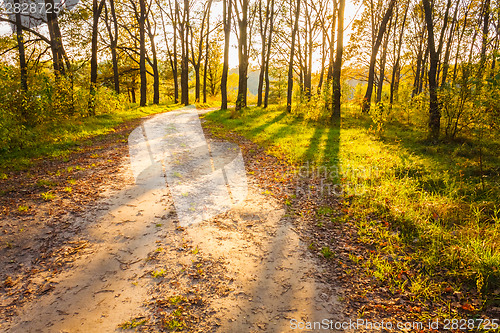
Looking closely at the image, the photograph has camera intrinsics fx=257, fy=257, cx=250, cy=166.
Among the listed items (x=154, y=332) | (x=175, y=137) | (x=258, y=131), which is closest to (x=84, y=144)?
(x=175, y=137)

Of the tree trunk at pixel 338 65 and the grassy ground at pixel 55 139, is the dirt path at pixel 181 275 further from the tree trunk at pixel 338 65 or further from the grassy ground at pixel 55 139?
the tree trunk at pixel 338 65

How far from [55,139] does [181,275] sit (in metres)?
8.74

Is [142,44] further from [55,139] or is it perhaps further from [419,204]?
[419,204]

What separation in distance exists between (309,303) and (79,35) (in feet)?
81.3

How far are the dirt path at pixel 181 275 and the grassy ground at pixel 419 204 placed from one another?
1.40 metres

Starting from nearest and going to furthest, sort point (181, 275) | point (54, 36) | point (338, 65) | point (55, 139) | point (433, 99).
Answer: point (181, 275) → point (55, 139) → point (433, 99) → point (54, 36) → point (338, 65)

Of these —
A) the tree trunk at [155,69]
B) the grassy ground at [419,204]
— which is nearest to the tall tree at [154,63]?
the tree trunk at [155,69]

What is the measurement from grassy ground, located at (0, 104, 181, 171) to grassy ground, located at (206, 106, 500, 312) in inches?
288

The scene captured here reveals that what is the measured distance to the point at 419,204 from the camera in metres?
5.53

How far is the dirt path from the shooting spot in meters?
3.08

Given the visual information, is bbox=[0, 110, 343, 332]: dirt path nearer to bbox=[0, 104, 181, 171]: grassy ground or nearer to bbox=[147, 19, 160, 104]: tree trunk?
bbox=[0, 104, 181, 171]: grassy ground

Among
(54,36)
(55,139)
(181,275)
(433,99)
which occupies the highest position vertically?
(54,36)

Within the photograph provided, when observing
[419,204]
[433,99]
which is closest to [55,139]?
[419,204]

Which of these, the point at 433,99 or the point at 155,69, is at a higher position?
the point at 155,69
